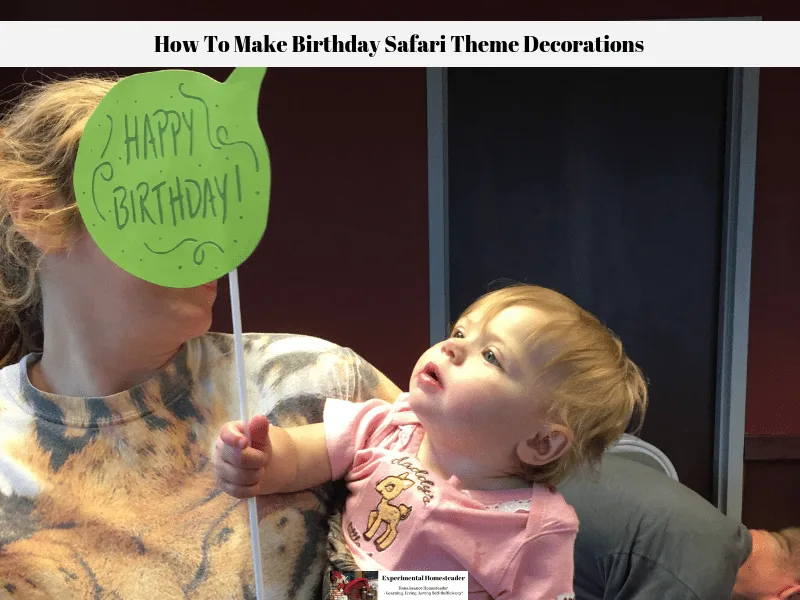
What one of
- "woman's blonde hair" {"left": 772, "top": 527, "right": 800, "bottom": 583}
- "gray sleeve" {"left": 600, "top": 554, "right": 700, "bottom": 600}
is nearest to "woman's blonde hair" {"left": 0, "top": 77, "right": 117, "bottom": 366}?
"gray sleeve" {"left": 600, "top": 554, "right": 700, "bottom": 600}

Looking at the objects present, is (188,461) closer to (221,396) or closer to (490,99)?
(221,396)

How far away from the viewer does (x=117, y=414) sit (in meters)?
0.68

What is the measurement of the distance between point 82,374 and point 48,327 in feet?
0.19

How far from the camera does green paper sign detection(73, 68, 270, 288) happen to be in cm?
54

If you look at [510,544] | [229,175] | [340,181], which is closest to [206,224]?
[229,175]

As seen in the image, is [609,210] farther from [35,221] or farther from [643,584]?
[35,221]

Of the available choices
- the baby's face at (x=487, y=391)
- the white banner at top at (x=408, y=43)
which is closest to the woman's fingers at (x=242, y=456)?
the baby's face at (x=487, y=391)

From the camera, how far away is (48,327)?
0.71m

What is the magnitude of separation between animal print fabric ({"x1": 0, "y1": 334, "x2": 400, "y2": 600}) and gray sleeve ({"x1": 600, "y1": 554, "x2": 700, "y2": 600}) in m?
0.26

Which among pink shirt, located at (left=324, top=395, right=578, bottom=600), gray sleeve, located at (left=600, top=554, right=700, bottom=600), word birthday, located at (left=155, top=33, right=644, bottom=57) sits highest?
word birthday, located at (left=155, top=33, right=644, bottom=57)

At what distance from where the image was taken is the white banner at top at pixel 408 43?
647 millimetres

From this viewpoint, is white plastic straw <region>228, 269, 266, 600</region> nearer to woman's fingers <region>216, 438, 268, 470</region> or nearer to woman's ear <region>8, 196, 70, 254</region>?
woman's fingers <region>216, 438, 268, 470</region>

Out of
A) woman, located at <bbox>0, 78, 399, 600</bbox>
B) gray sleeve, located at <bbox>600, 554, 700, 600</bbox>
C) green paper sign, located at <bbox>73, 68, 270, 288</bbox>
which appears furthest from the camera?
gray sleeve, located at <bbox>600, 554, 700, 600</bbox>

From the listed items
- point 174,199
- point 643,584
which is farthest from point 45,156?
point 643,584
